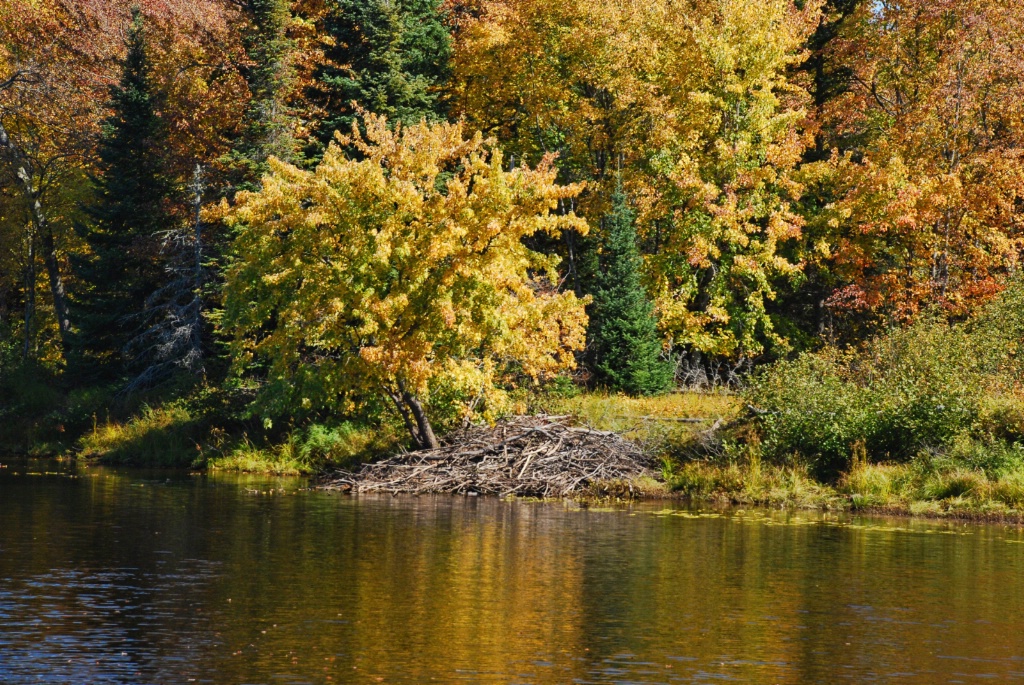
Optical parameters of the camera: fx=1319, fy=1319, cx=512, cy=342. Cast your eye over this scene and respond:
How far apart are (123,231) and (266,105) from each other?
307 inches

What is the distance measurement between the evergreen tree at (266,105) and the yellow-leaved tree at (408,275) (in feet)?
30.4

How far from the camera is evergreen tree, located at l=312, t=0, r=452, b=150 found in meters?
48.4

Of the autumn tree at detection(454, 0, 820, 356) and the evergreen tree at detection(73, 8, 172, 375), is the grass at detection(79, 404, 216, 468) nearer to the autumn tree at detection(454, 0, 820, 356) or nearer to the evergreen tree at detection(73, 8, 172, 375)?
the evergreen tree at detection(73, 8, 172, 375)

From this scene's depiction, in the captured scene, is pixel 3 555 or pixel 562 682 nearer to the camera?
pixel 562 682

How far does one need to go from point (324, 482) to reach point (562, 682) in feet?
75.5

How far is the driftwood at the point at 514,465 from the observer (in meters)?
34.5

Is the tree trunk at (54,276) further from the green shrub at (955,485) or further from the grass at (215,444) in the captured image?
the green shrub at (955,485)

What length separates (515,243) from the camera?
35.2 meters

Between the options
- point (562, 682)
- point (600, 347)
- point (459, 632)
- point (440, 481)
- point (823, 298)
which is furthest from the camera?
point (823, 298)

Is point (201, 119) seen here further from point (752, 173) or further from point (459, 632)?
point (459, 632)

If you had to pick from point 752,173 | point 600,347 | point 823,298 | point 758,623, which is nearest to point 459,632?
point 758,623

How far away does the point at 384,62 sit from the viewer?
161 ft

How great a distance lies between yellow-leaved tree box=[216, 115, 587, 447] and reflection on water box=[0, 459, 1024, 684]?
206 inches

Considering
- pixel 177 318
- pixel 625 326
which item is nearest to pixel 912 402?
pixel 625 326
